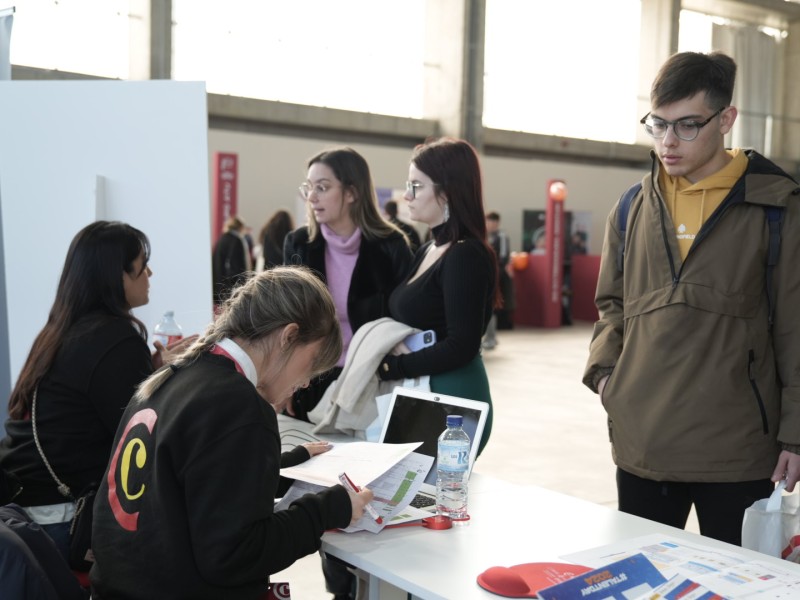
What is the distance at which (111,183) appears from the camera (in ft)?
8.98

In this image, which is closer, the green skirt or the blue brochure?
the blue brochure

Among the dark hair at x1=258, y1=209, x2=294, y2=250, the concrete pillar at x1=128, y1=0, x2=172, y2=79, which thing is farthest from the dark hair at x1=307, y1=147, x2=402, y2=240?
the concrete pillar at x1=128, y1=0, x2=172, y2=79

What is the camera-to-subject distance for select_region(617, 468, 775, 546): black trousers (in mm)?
1732

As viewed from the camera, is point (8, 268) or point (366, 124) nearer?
point (8, 268)

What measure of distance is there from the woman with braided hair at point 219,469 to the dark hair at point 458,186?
90 centimetres

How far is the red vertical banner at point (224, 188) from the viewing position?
9492 millimetres

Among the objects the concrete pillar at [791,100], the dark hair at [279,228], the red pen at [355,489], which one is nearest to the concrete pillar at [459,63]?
the dark hair at [279,228]

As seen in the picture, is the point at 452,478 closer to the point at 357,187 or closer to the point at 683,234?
the point at 683,234

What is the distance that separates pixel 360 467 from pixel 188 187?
1.39 m

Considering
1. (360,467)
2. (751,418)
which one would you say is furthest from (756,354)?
(360,467)

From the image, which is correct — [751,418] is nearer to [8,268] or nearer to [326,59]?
[8,268]

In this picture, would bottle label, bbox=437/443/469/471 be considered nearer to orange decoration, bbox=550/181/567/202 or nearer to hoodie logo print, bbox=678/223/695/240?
hoodie logo print, bbox=678/223/695/240

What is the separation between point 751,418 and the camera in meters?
1.72

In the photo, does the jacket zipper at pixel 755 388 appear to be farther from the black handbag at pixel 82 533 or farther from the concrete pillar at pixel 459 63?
the concrete pillar at pixel 459 63
